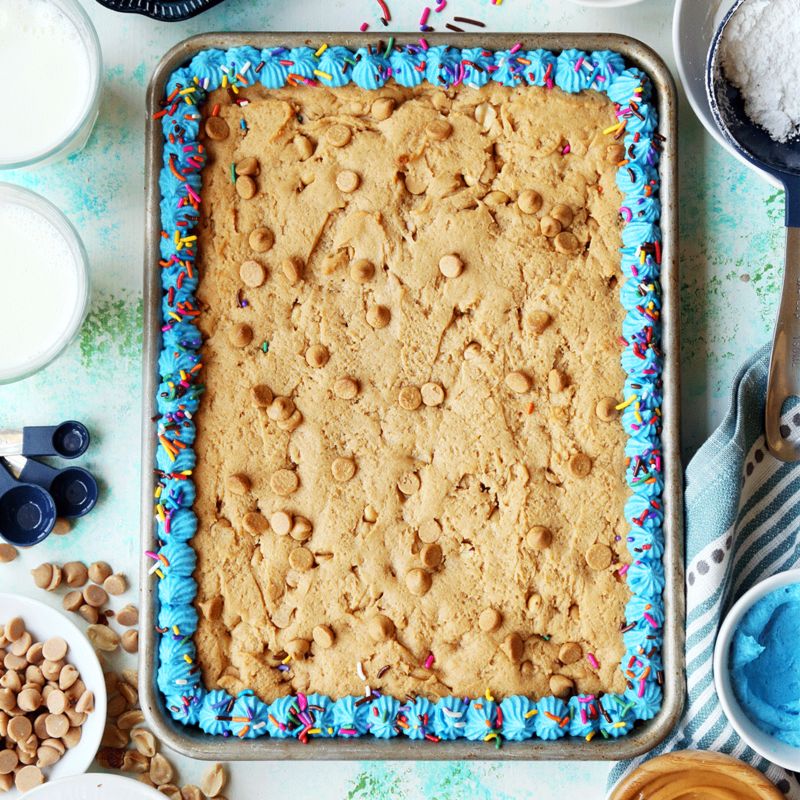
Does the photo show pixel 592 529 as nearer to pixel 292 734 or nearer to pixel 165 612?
pixel 292 734

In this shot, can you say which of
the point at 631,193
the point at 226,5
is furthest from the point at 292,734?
the point at 226,5

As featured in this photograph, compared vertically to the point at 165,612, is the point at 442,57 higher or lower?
higher

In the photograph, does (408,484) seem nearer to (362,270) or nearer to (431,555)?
(431,555)

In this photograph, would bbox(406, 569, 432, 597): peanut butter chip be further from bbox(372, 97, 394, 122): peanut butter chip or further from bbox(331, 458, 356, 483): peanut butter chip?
bbox(372, 97, 394, 122): peanut butter chip

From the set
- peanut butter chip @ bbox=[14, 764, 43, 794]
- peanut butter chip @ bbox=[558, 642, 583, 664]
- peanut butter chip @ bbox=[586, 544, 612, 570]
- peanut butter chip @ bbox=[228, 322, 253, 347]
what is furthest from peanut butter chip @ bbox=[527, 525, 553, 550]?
peanut butter chip @ bbox=[14, 764, 43, 794]

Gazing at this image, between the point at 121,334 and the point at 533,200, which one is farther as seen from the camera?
the point at 121,334

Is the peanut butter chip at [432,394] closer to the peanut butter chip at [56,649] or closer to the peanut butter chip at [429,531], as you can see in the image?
the peanut butter chip at [429,531]

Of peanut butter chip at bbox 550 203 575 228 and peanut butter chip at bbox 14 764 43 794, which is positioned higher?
peanut butter chip at bbox 550 203 575 228
